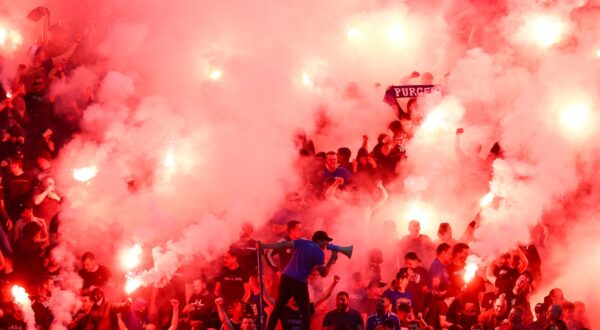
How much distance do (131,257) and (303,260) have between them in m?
3.32

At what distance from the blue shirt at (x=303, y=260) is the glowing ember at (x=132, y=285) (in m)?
2.54

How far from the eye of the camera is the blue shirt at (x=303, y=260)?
30.0 feet

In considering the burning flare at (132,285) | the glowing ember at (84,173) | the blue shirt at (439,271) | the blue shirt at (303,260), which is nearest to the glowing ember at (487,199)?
the blue shirt at (439,271)

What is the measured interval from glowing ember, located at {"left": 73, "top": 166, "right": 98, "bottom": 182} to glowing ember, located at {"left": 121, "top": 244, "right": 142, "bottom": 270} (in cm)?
150

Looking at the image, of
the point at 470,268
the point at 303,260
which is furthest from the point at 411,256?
the point at 303,260

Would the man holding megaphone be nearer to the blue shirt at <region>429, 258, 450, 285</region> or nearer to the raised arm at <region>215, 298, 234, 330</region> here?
the raised arm at <region>215, 298, 234, 330</region>

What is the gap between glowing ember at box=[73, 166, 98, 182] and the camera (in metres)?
12.5

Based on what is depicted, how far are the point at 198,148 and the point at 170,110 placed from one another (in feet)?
2.79

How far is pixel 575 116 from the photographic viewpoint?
13391mm

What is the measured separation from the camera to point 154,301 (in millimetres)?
10719

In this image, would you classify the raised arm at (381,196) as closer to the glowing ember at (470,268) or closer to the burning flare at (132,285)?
the glowing ember at (470,268)

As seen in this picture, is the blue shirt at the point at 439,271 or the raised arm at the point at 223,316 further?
the blue shirt at the point at 439,271

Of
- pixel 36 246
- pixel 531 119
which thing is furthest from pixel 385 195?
pixel 36 246

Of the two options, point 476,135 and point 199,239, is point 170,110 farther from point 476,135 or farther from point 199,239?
point 476,135
